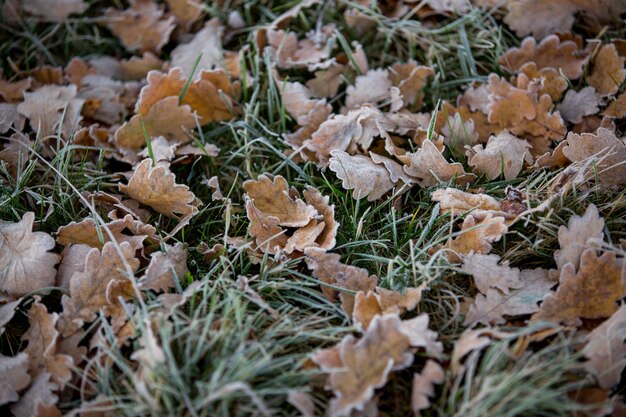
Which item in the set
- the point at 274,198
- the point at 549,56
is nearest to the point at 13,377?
the point at 274,198

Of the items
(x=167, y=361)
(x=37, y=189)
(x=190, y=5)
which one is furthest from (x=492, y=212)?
(x=190, y=5)

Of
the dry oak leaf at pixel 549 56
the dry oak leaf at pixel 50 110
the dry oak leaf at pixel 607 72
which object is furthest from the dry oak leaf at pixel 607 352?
the dry oak leaf at pixel 50 110

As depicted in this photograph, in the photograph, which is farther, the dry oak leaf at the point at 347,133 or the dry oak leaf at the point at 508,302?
the dry oak leaf at the point at 347,133

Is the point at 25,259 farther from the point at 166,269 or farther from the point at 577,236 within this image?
the point at 577,236

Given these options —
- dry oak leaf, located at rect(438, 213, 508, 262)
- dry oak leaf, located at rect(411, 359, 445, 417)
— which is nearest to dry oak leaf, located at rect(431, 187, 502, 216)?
dry oak leaf, located at rect(438, 213, 508, 262)

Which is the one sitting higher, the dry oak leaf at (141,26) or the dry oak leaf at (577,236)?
the dry oak leaf at (141,26)

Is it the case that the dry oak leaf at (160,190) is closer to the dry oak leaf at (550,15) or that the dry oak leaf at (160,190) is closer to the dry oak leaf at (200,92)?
the dry oak leaf at (200,92)

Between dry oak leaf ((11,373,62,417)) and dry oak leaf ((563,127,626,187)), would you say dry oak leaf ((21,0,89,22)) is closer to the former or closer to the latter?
dry oak leaf ((11,373,62,417))
